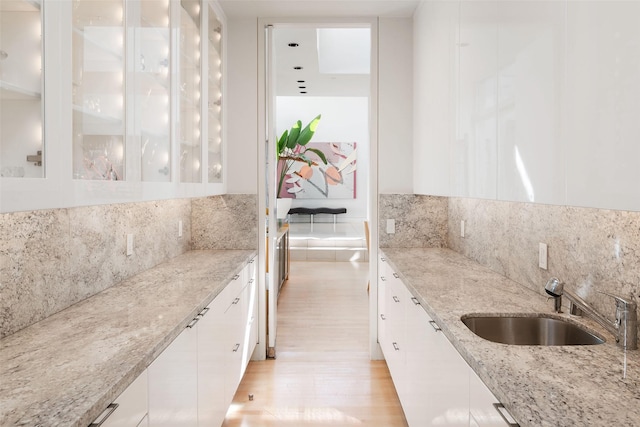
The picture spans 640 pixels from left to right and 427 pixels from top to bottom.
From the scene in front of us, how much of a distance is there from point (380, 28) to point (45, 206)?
2.82m

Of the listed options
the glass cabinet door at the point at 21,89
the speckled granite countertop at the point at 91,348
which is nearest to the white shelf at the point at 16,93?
the glass cabinet door at the point at 21,89

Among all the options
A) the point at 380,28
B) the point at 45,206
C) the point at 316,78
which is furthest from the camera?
the point at 316,78

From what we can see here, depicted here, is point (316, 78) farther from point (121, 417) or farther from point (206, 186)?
point (121, 417)

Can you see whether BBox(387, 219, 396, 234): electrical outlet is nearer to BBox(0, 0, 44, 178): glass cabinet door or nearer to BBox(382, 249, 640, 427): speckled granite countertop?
BBox(382, 249, 640, 427): speckled granite countertop

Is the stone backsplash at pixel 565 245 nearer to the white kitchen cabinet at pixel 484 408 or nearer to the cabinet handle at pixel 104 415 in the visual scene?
the white kitchen cabinet at pixel 484 408

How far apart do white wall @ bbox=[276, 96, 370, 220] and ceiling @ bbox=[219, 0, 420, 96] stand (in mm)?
2885

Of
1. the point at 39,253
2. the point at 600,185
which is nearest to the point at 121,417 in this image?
the point at 39,253

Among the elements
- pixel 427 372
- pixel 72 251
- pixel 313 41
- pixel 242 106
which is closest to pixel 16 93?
pixel 72 251

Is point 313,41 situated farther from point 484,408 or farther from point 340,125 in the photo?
point 340,125

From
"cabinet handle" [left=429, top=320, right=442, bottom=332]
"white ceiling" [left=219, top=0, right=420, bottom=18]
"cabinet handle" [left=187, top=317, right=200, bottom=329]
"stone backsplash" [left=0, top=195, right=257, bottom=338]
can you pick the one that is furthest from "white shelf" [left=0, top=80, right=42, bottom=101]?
"white ceiling" [left=219, top=0, right=420, bottom=18]

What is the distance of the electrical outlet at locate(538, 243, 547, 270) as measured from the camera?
2.01 m

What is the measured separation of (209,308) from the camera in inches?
80.2

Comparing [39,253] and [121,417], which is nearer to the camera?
[121,417]

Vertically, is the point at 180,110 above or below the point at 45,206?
above
